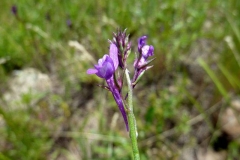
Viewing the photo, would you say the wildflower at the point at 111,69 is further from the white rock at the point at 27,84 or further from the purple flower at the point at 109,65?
the white rock at the point at 27,84

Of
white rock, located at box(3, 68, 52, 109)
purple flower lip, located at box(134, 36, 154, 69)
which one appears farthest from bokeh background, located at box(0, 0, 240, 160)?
purple flower lip, located at box(134, 36, 154, 69)

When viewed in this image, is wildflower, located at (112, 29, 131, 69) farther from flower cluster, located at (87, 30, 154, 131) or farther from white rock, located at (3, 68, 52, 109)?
white rock, located at (3, 68, 52, 109)

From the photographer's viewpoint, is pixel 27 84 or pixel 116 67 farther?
pixel 27 84

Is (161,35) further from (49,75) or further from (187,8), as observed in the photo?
(49,75)

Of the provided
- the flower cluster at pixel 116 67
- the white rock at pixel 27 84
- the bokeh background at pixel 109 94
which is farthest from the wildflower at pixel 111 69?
the white rock at pixel 27 84

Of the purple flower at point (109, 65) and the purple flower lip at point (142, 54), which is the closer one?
the purple flower at point (109, 65)

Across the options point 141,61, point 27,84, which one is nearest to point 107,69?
point 141,61

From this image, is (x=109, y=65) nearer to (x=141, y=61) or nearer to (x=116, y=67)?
(x=116, y=67)

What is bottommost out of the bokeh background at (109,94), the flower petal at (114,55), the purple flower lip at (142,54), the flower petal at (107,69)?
the flower petal at (107,69)
